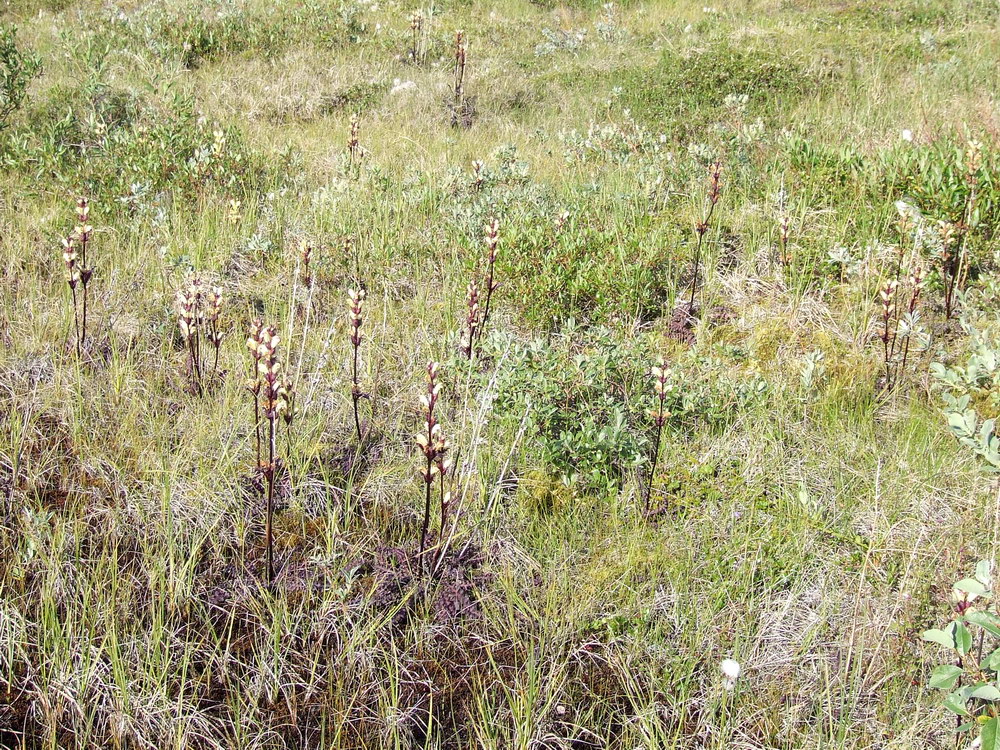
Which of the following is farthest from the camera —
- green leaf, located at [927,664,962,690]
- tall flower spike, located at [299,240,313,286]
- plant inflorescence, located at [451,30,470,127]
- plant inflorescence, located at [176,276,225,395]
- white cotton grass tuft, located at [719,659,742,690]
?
plant inflorescence, located at [451,30,470,127]

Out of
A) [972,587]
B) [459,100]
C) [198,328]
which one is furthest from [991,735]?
[459,100]

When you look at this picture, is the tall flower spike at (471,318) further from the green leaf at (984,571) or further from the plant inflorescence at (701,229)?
the green leaf at (984,571)

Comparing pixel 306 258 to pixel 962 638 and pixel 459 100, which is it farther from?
pixel 459 100

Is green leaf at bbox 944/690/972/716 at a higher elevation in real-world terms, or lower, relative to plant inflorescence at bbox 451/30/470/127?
lower

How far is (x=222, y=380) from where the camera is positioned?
13.1ft

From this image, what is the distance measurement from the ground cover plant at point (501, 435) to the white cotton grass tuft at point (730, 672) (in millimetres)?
16

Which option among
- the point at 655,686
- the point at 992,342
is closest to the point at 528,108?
the point at 992,342

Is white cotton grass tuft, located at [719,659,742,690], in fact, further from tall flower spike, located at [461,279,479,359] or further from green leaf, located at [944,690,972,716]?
tall flower spike, located at [461,279,479,359]

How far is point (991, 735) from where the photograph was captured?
6.26 feet

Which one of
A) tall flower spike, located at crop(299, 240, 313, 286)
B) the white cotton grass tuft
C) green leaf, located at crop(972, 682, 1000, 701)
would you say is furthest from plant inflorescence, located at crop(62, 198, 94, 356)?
green leaf, located at crop(972, 682, 1000, 701)

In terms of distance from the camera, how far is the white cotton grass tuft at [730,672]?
2.55m

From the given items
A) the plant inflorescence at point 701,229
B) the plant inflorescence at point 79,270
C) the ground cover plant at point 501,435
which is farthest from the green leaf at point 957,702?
the plant inflorescence at point 79,270

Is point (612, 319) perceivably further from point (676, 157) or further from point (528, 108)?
point (528, 108)

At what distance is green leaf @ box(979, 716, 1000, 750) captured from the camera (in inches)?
74.5
